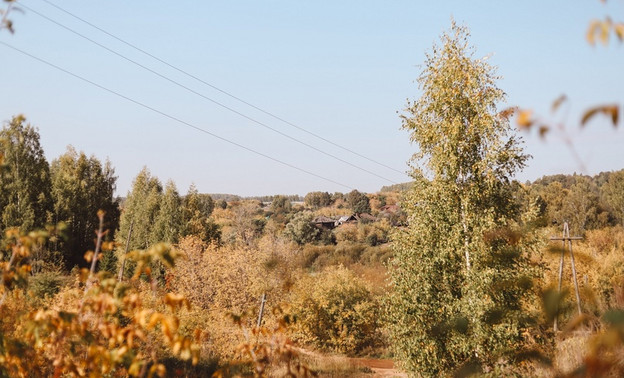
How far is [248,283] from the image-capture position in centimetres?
2548

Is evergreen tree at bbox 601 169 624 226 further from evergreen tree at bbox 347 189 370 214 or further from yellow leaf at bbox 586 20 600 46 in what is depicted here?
yellow leaf at bbox 586 20 600 46

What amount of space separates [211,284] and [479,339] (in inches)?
676

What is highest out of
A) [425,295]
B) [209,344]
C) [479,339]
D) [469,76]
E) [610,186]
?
[610,186]

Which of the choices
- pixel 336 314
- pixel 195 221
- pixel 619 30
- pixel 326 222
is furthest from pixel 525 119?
pixel 326 222

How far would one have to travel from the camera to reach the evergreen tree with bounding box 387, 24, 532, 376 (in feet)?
41.1

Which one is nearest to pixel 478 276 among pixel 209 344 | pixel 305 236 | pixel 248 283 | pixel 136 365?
pixel 136 365

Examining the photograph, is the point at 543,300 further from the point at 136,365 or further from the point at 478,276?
the point at 478,276

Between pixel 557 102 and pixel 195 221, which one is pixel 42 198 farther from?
pixel 557 102

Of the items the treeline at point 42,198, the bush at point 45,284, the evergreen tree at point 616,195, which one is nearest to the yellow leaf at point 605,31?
the bush at point 45,284

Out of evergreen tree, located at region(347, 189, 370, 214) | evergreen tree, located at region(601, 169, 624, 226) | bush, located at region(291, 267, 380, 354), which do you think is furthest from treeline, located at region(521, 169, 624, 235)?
evergreen tree, located at region(347, 189, 370, 214)

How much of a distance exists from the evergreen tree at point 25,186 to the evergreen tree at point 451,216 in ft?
87.8

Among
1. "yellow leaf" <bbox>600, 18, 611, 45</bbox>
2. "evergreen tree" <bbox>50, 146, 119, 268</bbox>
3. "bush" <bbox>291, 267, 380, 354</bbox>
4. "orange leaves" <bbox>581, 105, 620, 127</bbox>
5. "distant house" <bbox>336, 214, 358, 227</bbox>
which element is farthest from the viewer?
"distant house" <bbox>336, 214, 358, 227</bbox>

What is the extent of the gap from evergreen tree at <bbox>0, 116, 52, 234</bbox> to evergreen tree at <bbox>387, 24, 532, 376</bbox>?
26764 millimetres

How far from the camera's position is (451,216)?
1302 cm
